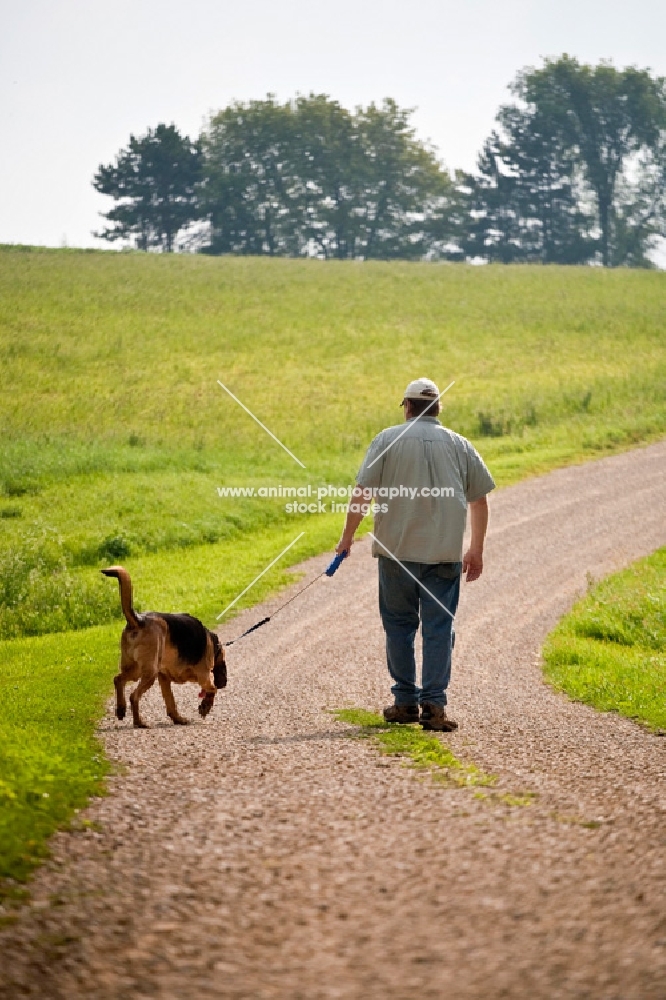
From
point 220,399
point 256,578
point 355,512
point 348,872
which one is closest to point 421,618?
point 355,512

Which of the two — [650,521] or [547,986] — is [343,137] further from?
[547,986]

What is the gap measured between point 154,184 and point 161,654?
291 ft

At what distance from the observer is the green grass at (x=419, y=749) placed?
6.81 meters

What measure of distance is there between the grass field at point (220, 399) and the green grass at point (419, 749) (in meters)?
1.96

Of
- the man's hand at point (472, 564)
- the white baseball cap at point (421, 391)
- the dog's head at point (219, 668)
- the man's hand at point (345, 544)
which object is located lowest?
the dog's head at point (219, 668)

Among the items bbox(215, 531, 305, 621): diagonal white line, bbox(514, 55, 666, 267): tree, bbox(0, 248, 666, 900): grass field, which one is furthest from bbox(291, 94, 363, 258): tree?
bbox(215, 531, 305, 621): diagonal white line

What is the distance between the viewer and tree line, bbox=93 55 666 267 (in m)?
92.1

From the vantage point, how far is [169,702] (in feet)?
28.6

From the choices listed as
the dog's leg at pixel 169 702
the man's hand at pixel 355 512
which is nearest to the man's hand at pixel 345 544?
the man's hand at pixel 355 512

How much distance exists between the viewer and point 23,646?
1392cm

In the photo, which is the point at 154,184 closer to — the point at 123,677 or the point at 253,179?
the point at 253,179

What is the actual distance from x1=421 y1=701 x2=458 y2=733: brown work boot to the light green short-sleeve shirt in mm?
1093

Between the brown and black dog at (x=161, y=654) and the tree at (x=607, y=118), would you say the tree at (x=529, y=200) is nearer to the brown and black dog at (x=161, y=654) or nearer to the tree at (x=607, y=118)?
the tree at (x=607, y=118)

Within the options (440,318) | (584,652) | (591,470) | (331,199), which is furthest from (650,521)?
(331,199)
